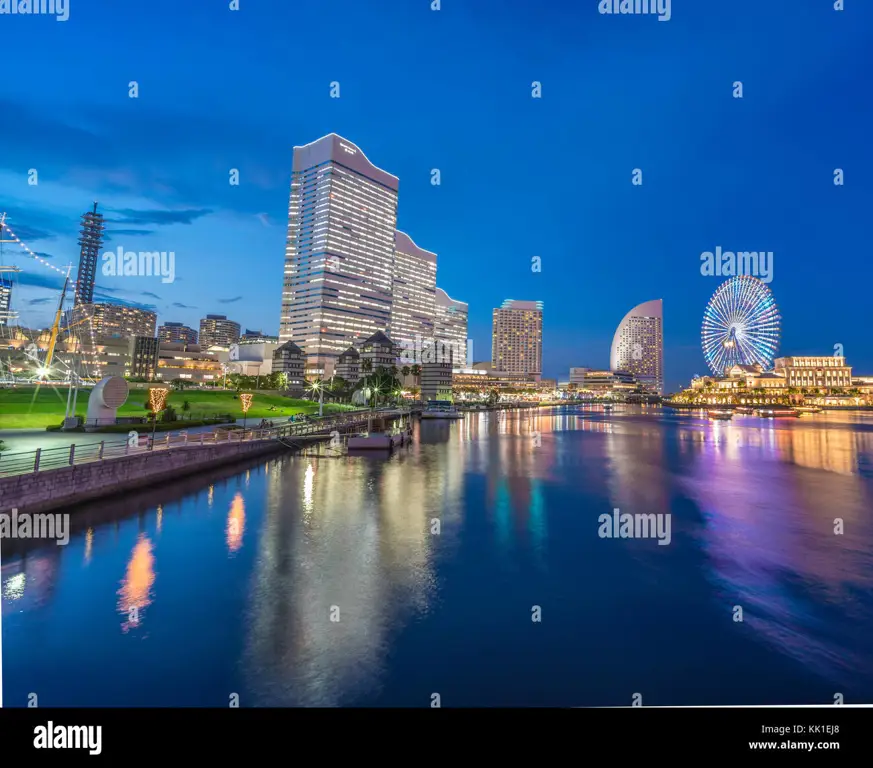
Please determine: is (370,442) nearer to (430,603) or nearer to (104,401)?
(104,401)

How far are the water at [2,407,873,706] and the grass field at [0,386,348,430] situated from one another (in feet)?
65.1

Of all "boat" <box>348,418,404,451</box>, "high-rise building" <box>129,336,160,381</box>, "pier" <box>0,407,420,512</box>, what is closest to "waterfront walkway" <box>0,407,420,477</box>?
"pier" <box>0,407,420,512</box>

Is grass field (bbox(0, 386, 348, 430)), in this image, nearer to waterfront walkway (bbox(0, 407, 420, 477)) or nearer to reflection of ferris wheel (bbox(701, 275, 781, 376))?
waterfront walkway (bbox(0, 407, 420, 477))

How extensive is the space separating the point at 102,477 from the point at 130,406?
32866 mm

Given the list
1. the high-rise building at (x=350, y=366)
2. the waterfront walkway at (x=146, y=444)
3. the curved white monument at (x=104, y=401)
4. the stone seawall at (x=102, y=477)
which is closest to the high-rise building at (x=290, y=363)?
the high-rise building at (x=350, y=366)

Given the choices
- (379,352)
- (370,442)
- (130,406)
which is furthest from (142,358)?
(370,442)

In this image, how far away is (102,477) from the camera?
22344 mm

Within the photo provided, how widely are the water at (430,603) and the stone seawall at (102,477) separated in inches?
56.4

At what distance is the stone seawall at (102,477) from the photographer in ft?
58.2

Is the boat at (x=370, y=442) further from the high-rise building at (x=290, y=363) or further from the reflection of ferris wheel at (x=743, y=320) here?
the reflection of ferris wheel at (x=743, y=320)

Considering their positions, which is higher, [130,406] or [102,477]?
[130,406]

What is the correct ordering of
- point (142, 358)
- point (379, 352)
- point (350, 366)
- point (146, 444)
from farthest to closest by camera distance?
1. point (142, 358)
2. point (379, 352)
3. point (350, 366)
4. point (146, 444)

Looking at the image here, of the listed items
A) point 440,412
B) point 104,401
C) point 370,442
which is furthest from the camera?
point 440,412
